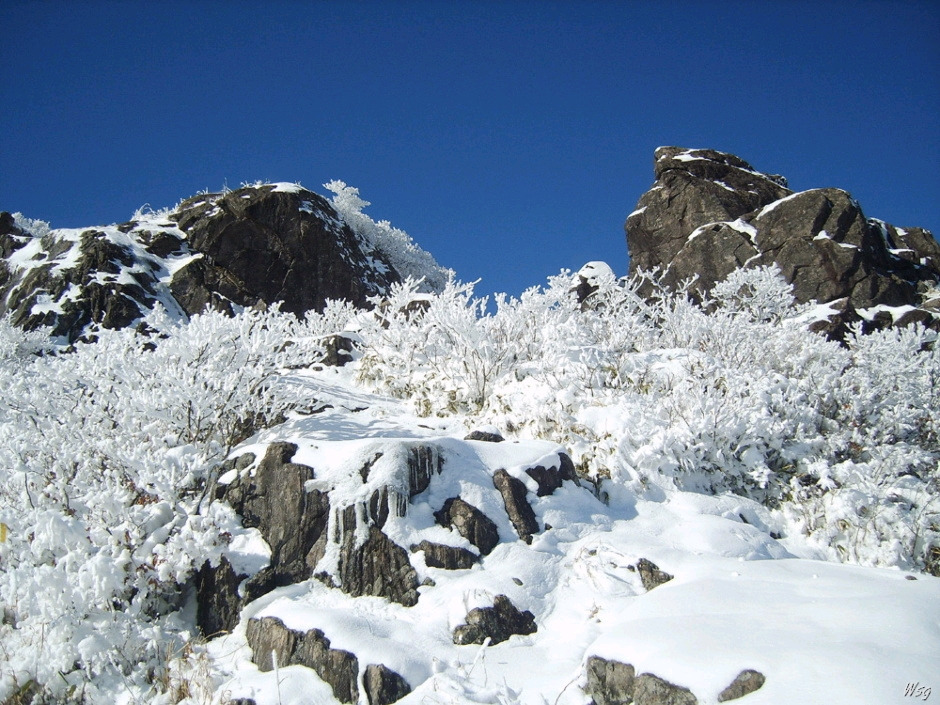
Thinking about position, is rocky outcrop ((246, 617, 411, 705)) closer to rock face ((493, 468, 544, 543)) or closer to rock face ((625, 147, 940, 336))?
rock face ((493, 468, 544, 543))

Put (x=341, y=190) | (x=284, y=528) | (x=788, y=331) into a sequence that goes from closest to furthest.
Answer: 1. (x=284, y=528)
2. (x=788, y=331)
3. (x=341, y=190)

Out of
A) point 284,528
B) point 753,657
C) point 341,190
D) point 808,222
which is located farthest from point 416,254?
point 753,657

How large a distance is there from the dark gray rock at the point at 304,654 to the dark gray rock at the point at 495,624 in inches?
39.2

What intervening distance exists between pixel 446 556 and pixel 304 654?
1.70 meters

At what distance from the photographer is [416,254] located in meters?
43.3

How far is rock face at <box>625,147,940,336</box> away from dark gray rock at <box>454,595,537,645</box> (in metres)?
18.6

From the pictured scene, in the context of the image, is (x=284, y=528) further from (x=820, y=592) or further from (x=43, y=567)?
(x=820, y=592)

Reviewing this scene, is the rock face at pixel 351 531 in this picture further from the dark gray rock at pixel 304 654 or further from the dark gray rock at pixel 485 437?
the dark gray rock at pixel 485 437

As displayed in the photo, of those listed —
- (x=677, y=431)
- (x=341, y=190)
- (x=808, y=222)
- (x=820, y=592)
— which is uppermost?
(x=341, y=190)

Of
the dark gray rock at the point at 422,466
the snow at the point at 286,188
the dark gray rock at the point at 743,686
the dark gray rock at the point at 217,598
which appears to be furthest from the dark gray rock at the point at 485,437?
the snow at the point at 286,188

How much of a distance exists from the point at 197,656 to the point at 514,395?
5.78 meters

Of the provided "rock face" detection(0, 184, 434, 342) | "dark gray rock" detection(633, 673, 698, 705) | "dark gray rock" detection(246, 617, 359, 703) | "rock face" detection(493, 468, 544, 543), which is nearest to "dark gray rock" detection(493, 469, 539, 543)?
"rock face" detection(493, 468, 544, 543)

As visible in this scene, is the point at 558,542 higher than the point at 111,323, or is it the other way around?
the point at 111,323
